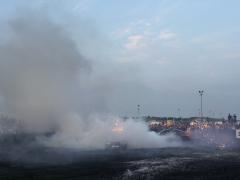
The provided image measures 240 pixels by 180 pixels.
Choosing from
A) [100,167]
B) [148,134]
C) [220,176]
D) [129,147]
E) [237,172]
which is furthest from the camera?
[148,134]

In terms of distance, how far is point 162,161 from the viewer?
277 ft

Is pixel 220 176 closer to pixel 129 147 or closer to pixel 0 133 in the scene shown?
pixel 129 147

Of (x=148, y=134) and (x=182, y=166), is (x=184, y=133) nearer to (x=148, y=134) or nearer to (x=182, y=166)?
(x=148, y=134)

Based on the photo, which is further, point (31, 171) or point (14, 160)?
point (14, 160)

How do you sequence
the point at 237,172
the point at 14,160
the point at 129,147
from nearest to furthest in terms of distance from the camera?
the point at 237,172 → the point at 14,160 → the point at 129,147

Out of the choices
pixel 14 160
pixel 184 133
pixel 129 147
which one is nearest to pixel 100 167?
pixel 14 160

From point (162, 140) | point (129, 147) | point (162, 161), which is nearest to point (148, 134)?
point (162, 140)

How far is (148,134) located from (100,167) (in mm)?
63583

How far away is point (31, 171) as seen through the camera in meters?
67.8

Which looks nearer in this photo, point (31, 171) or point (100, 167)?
point (31, 171)

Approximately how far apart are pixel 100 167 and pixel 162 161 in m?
15.2

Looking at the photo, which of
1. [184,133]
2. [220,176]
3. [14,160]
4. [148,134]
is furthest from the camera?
[184,133]

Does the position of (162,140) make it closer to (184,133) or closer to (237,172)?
(184,133)

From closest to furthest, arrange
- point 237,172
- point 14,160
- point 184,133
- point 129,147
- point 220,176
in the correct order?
1. point 220,176
2. point 237,172
3. point 14,160
4. point 129,147
5. point 184,133
